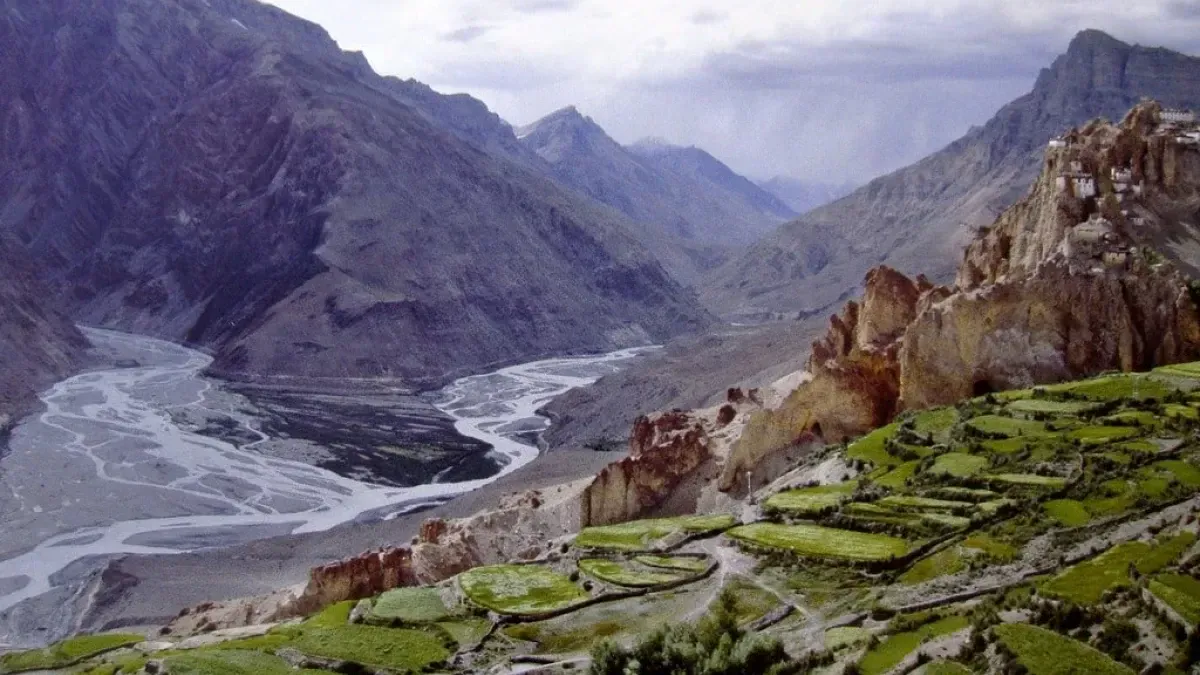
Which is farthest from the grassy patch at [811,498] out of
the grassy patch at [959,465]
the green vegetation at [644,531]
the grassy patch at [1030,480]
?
the grassy patch at [1030,480]

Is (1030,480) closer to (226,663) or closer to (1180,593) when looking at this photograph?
(1180,593)

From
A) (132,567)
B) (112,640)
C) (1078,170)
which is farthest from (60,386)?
(1078,170)

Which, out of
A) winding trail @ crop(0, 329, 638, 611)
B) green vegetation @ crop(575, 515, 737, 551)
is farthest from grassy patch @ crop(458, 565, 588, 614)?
winding trail @ crop(0, 329, 638, 611)

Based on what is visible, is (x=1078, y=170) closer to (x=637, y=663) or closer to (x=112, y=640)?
(x=637, y=663)

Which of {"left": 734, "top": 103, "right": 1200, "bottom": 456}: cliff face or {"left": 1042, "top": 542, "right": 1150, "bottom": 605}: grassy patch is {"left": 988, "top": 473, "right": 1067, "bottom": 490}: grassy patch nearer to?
{"left": 1042, "top": 542, "right": 1150, "bottom": 605}: grassy patch

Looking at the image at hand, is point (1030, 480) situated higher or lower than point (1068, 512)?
higher

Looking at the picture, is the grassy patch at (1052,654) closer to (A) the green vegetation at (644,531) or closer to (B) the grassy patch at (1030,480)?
(B) the grassy patch at (1030,480)

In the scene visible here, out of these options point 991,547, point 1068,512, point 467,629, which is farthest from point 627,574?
point 1068,512
